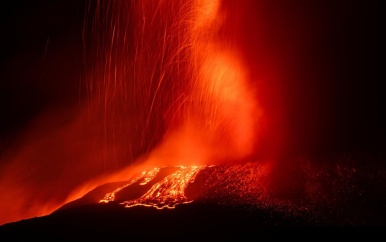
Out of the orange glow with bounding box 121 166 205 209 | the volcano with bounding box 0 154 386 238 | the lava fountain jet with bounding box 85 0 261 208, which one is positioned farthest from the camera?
the lava fountain jet with bounding box 85 0 261 208

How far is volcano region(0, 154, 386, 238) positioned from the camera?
6.48m

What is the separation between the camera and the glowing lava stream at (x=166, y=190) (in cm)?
805

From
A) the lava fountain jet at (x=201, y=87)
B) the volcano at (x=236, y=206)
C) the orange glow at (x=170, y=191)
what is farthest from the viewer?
the lava fountain jet at (x=201, y=87)

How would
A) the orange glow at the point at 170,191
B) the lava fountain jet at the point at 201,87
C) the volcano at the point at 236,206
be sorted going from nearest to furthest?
1. the volcano at the point at 236,206
2. the orange glow at the point at 170,191
3. the lava fountain jet at the point at 201,87

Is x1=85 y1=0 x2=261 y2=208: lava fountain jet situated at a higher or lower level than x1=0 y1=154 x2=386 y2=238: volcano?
higher

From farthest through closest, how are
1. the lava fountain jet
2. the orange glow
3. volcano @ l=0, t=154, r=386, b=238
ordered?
1. the lava fountain jet
2. the orange glow
3. volcano @ l=0, t=154, r=386, b=238

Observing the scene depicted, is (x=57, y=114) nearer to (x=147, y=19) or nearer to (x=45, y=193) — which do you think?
(x=45, y=193)

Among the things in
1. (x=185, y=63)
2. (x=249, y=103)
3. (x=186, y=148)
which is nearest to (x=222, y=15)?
(x=185, y=63)

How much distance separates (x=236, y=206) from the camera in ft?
24.5

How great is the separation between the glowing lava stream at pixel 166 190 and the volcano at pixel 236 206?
24 millimetres

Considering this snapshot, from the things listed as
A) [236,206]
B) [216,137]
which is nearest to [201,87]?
[216,137]

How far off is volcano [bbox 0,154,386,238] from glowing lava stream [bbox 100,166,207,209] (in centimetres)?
2

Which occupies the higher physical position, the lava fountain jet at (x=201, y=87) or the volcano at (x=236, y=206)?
the lava fountain jet at (x=201, y=87)

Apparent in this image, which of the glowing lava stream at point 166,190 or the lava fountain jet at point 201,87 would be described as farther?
the lava fountain jet at point 201,87
